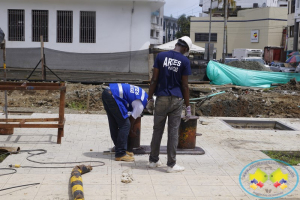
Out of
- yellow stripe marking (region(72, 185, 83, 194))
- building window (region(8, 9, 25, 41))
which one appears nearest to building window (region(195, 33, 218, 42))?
building window (region(8, 9, 25, 41))

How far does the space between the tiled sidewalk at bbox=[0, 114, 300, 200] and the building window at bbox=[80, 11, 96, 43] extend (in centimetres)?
1800

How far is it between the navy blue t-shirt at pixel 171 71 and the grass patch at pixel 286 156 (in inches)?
102

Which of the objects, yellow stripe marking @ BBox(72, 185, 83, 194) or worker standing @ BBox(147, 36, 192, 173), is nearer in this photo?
yellow stripe marking @ BBox(72, 185, 83, 194)

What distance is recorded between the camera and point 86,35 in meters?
27.5

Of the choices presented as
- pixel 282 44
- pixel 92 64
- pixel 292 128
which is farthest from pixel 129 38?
pixel 282 44

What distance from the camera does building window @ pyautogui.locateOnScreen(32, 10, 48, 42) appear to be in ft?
89.6

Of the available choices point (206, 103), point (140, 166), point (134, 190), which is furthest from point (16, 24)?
point (134, 190)

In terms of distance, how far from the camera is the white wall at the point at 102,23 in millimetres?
27125

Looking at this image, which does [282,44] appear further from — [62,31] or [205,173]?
[205,173]

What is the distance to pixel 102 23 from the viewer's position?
27.4 metres

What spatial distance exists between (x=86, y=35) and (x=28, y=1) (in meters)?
4.36

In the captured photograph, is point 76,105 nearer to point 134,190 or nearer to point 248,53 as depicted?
point 134,190

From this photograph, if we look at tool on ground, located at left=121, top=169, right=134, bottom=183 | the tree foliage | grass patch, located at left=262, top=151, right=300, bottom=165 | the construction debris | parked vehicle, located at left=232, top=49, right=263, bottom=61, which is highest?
the tree foliage

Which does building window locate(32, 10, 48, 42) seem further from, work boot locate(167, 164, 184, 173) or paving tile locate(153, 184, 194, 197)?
paving tile locate(153, 184, 194, 197)
